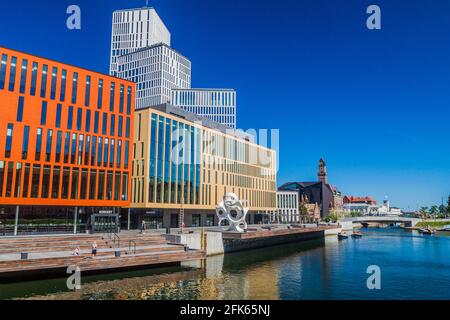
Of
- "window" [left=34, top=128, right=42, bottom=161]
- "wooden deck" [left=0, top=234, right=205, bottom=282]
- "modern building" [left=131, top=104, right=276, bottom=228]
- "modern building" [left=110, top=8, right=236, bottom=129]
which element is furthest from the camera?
"modern building" [left=110, top=8, right=236, bottom=129]

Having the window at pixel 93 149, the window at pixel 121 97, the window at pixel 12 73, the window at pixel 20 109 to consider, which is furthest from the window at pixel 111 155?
the window at pixel 12 73

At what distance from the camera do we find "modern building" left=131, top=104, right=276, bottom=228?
67625mm

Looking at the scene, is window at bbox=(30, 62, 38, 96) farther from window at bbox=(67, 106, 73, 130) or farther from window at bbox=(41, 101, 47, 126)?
window at bbox=(67, 106, 73, 130)

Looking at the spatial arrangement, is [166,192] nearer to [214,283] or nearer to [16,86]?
[16,86]

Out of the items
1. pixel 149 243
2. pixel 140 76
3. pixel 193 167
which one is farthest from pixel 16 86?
pixel 140 76

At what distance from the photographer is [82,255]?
3519 cm

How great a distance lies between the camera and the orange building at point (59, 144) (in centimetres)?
4919

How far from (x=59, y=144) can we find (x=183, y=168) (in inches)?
1078

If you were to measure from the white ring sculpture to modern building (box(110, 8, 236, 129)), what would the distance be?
125786mm

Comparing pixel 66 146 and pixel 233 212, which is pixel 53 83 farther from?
pixel 233 212

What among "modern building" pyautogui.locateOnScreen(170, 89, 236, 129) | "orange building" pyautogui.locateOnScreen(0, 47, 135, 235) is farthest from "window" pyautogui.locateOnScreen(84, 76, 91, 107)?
"modern building" pyautogui.locateOnScreen(170, 89, 236, 129)

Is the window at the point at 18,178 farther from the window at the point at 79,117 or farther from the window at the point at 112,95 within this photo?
the window at the point at 112,95
